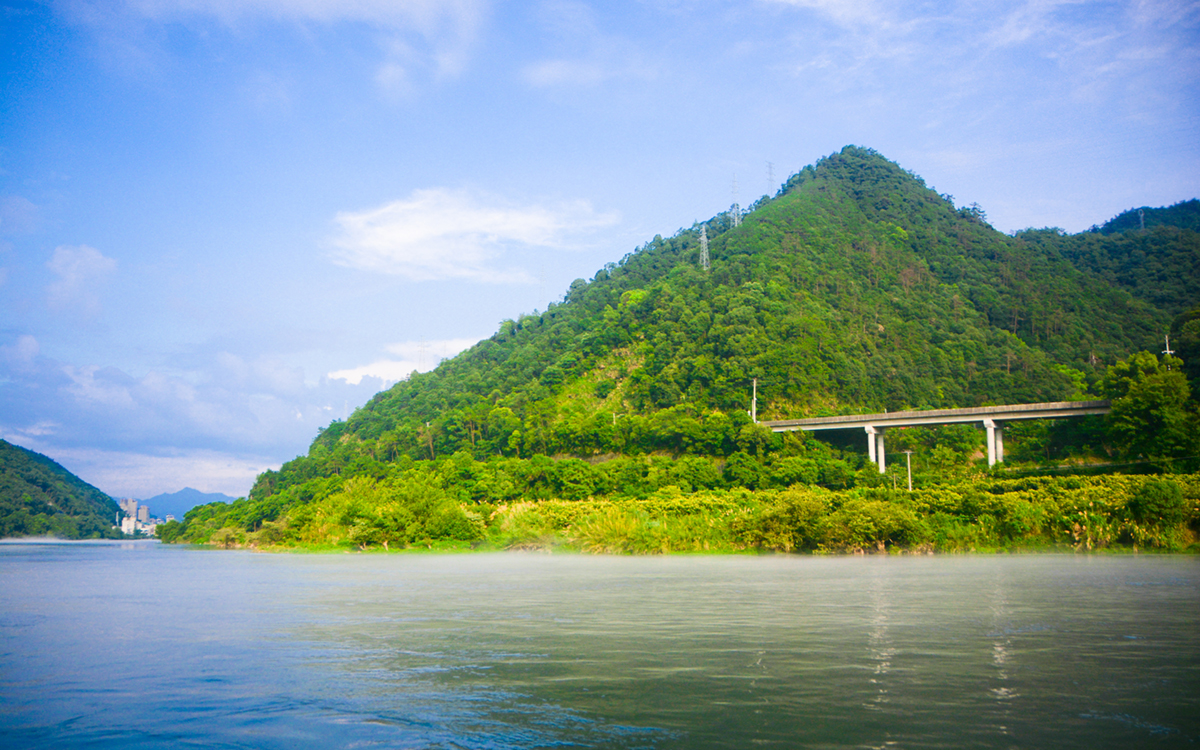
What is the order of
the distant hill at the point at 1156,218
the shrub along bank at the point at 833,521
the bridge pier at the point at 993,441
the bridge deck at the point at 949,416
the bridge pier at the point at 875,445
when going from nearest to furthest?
the shrub along bank at the point at 833,521, the bridge deck at the point at 949,416, the bridge pier at the point at 993,441, the bridge pier at the point at 875,445, the distant hill at the point at 1156,218

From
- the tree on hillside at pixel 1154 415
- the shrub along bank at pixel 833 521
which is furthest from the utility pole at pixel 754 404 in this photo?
the shrub along bank at pixel 833 521

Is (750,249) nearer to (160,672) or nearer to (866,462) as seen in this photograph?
(866,462)

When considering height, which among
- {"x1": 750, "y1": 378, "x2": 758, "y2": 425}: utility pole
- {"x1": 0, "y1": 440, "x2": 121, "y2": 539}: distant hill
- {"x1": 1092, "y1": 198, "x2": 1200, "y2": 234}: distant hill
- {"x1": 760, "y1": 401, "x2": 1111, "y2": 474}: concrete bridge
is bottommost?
{"x1": 0, "y1": 440, "x2": 121, "y2": 539}: distant hill

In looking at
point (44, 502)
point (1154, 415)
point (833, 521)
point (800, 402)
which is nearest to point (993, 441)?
point (1154, 415)

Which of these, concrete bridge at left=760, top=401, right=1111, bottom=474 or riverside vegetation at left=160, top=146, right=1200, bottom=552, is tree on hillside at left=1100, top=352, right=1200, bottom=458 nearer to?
riverside vegetation at left=160, top=146, right=1200, bottom=552

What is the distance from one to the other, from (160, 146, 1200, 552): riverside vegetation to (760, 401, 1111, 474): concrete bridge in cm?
257

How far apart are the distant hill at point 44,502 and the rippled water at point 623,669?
131m

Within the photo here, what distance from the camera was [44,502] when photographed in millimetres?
130125

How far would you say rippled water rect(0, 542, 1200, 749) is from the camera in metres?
5.96

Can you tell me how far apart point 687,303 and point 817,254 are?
113 feet

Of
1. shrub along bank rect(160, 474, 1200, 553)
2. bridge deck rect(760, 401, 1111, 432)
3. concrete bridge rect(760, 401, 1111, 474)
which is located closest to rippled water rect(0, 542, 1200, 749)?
shrub along bank rect(160, 474, 1200, 553)

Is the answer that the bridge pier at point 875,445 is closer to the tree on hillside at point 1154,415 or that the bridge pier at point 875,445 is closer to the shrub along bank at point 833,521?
the tree on hillside at point 1154,415

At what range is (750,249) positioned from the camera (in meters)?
136

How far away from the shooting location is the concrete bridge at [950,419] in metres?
68.5
